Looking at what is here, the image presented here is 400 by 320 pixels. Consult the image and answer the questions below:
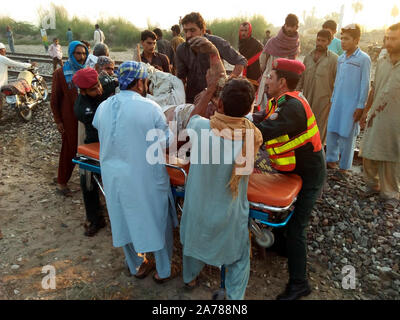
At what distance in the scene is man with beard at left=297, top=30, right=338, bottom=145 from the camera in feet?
16.0

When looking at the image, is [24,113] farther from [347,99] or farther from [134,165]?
[347,99]

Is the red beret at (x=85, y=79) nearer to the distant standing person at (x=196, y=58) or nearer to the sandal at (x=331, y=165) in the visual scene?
the distant standing person at (x=196, y=58)

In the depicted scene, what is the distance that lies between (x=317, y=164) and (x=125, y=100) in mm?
1615

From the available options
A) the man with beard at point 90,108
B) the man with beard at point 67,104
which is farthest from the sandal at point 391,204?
the man with beard at point 67,104

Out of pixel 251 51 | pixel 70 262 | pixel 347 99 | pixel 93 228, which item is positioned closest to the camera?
pixel 70 262

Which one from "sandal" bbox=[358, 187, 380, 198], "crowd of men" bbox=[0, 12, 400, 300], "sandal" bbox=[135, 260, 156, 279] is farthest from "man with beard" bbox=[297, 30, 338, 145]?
"sandal" bbox=[135, 260, 156, 279]

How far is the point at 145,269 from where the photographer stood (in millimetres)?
2992

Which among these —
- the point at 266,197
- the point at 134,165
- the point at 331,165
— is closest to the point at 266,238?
the point at 266,197

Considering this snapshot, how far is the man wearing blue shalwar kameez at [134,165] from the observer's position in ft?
7.89

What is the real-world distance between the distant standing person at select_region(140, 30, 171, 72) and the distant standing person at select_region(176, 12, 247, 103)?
1083 millimetres

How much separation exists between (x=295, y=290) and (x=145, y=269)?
1.39 m

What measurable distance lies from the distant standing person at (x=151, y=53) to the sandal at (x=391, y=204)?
373cm

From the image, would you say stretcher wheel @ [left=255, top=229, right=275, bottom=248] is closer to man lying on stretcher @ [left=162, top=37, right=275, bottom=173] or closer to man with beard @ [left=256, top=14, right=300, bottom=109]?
man lying on stretcher @ [left=162, top=37, right=275, bottom=173]

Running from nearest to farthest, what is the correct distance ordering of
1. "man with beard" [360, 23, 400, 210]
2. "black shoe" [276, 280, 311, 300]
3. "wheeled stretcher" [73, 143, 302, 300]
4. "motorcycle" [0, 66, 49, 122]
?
"wheeled stretcher" [73, 143, 302, 300]
"black shoe" [276, 280, 311, 300]
"man with beard" [360, 23, 400, 210]
"motorcycle" [0, 66, 49, 122]
